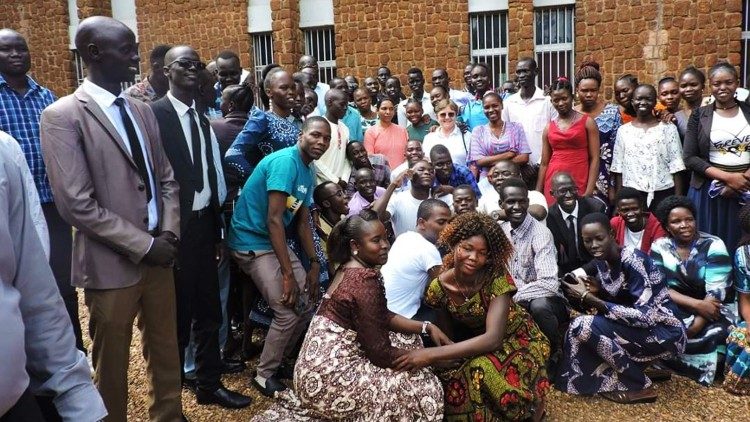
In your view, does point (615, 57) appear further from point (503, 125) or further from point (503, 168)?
point (503, 168)

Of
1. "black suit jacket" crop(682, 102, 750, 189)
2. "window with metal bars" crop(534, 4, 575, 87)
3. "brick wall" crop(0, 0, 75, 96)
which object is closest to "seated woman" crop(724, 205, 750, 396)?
"black suit jacket" crop(682, 102, 750, 189)

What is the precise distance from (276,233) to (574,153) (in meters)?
2.87

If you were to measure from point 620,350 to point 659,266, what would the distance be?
2.53 ft

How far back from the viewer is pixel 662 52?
11008 mm

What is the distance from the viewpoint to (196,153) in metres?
3.48

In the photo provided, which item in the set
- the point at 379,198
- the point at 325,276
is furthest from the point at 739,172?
the point at 325,276

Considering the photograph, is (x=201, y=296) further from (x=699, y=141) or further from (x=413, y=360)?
(x=699, y=141)

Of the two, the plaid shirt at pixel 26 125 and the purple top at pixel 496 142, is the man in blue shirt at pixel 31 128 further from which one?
the purple top at pixel 496 142

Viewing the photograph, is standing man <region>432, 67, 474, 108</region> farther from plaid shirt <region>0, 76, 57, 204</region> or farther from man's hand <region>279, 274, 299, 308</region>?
plaid shirt <region>0, 76, 57, 204</region>

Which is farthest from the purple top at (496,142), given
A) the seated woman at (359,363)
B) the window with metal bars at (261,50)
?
the window with metal bars at (261,50)

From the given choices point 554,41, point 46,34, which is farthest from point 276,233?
point 46,34

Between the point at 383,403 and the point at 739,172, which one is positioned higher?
the point at 739,172

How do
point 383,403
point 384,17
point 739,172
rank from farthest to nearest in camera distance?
point 384,17
point 739,172
point 383,403

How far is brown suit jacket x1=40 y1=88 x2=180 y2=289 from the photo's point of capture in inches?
103
